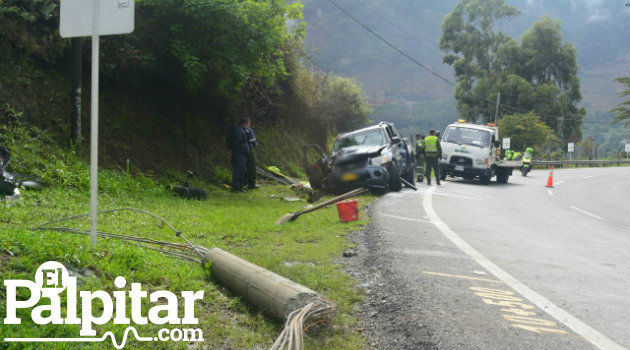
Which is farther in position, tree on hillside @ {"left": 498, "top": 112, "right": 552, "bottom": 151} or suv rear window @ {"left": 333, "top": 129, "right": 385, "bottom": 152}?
tree on hillside @ {"left": 498, "top": 112, "right": 552, "bottom": 151}

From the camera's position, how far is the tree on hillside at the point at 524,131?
178ft

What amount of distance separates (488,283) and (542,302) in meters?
0.62

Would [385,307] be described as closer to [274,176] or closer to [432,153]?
[274,176]

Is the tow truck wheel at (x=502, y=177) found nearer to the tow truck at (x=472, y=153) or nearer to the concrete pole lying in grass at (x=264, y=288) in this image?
the tow truck at (x=472, y=153)

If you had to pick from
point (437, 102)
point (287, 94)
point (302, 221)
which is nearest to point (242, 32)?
point (302, 221)

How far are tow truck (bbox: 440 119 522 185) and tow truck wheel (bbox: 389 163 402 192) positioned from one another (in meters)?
8.27

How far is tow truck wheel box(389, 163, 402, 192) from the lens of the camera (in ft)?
47.4

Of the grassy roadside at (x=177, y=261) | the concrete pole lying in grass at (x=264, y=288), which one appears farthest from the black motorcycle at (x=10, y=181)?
the concrete pole lying in grass at (x=264, y=288)

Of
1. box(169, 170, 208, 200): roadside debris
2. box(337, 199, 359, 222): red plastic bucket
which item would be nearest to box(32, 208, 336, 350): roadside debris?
box(337, 199, 359, 222): red plastic bucket

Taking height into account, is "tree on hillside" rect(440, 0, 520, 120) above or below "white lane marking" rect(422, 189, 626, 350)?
above

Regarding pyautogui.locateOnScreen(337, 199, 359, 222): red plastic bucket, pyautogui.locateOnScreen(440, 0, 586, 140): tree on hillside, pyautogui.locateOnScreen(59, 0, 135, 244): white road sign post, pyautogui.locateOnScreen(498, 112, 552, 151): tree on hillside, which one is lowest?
pyautogui.locateOnScreen(337, 199, 359, 222): red plastic bucket

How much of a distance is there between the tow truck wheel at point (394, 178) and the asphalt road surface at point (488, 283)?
13.4 ft

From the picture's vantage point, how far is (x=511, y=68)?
68438 millimetres

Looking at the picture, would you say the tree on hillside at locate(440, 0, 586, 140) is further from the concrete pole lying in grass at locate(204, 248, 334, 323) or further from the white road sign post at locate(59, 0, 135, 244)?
the concrete pole lying in grass at locate(204, 248, 334, 323)
